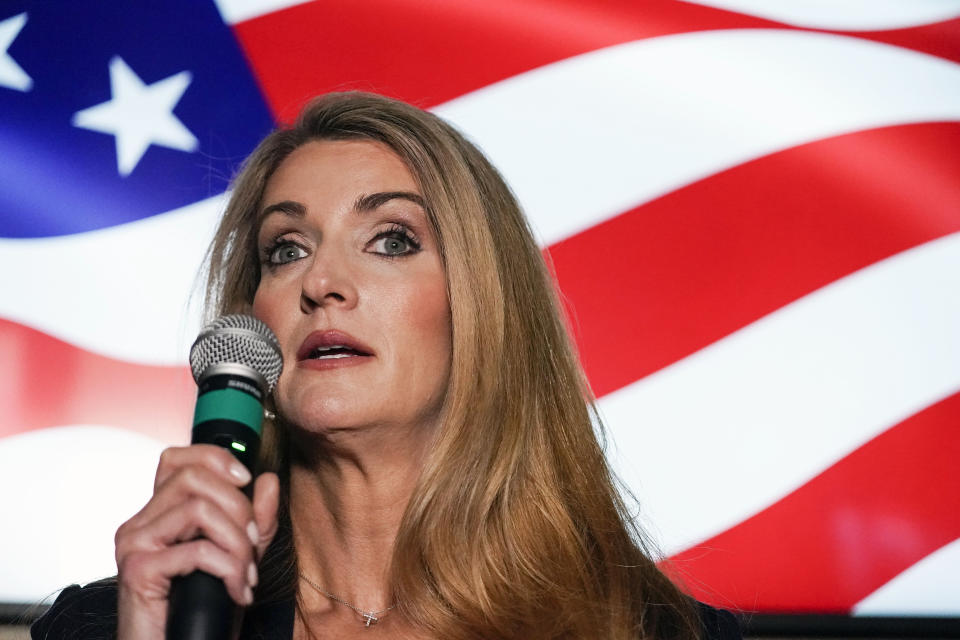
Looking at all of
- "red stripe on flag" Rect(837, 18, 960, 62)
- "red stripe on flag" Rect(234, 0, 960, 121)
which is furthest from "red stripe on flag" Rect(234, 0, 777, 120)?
"red stripe on flag" Rect(837, 18, 960, 62)

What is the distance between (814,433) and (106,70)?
1.57 meters

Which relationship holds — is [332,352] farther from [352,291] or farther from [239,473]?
[239,473]

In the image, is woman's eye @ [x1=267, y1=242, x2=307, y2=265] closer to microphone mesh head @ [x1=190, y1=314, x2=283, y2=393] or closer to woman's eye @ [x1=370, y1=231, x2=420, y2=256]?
woman's eye @ [x1=370, y1=231, x2=420, y2=256]

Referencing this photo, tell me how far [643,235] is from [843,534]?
2.22ft

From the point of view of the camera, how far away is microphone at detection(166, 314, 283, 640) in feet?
2.49

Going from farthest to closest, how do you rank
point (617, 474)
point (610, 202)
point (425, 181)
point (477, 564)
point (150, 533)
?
point (610, 202), point (617, 474), point (425, 181), point (477, 564), point (150, 533)

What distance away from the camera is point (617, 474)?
5.88 ft

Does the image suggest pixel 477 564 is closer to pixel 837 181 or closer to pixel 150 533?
pixel 150 533

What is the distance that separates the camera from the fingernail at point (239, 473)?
80cm

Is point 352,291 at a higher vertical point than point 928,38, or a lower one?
lower

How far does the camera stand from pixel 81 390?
1.80 meters

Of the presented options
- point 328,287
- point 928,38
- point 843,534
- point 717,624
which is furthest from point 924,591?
point 328,287

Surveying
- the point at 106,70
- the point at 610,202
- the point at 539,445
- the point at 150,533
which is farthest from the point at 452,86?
the point at 150,533

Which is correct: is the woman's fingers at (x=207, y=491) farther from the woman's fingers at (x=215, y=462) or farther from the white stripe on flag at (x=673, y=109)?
the white stripe on flag at (x=673, y=109)
